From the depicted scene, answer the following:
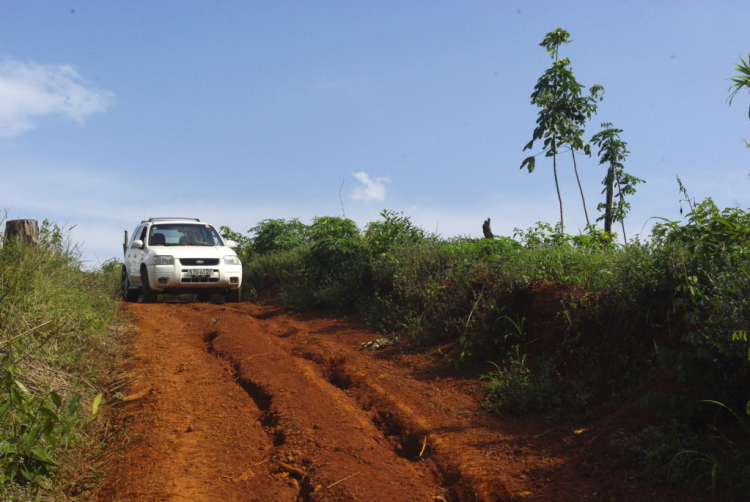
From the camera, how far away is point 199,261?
1280 cm

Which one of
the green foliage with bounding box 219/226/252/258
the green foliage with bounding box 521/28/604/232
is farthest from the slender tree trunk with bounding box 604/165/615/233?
the green foliage with bounding box 219/226/252/258

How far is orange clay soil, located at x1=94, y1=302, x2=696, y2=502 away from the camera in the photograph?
→ 13.2 feet

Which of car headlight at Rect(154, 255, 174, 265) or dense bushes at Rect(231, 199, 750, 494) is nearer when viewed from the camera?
dense bushes at Rect(231, 199, 750, 494)

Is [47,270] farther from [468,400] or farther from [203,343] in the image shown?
[468,400]

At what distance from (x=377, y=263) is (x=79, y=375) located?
6.19 meters

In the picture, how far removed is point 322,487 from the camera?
401 cm

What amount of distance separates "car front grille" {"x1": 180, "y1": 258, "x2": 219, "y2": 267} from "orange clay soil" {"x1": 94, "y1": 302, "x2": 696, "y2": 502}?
5.03m

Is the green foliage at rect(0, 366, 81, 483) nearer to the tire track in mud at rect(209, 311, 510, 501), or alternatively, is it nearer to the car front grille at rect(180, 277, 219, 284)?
the tire track in mud at rect(209, 311, 510, 501)

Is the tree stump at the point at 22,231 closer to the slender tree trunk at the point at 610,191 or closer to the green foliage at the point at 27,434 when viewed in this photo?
the green foliage at the point at 27,434

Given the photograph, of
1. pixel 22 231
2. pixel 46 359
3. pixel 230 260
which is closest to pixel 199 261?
pixel 230 260

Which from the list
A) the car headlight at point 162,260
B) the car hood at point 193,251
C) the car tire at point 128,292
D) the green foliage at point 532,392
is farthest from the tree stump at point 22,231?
the green foliage at point 532,392

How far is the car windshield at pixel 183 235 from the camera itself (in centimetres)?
1360

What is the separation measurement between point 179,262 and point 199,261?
414 millimetres

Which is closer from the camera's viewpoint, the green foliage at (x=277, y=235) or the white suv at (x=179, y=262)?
the white suv at (x=179, y=262)
